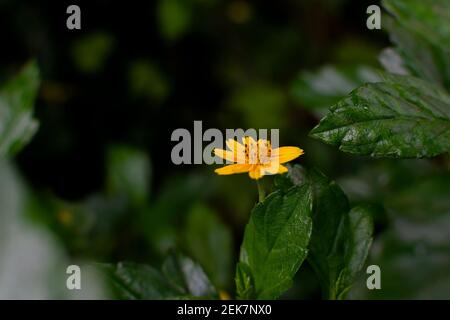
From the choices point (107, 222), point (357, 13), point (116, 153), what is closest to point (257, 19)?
point (357, 13)

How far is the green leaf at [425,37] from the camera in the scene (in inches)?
30.3

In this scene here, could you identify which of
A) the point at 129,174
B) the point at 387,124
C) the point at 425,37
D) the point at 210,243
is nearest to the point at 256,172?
the point at 387,124

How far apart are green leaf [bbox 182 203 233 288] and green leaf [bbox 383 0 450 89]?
0.44 metres

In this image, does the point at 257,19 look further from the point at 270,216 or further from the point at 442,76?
the point at 270,216

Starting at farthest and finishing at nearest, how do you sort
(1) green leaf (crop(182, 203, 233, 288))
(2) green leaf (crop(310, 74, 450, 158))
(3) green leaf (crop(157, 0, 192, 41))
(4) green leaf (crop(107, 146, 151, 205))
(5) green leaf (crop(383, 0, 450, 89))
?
1. (3) green leaf (crop(157, 0, 192, 41))
2. (4) green leaf (crop(107, 146, 151, 205))
3. (1) green leaf (crop(182, 203, 233, 288))
4. (5) green leaf (crop(383, 0, 450, 89))
5. (2) green leaf (crop(310, 74, 450, 158))

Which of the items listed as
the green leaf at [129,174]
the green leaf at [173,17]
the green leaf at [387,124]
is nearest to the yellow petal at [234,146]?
the green leaf at [387,124]

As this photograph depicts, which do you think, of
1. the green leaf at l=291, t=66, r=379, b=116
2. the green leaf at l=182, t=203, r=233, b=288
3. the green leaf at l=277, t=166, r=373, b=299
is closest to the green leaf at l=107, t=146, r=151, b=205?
the green leaf at l=182, t=203, r=233, b=288

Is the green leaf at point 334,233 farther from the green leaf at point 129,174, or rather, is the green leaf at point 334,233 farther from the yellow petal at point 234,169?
the green leaf at point 129,174

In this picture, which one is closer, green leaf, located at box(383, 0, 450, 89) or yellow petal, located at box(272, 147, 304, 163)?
yellow petal, located at box(272, 147, 304, 163)

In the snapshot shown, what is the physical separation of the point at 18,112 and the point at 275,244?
401mm

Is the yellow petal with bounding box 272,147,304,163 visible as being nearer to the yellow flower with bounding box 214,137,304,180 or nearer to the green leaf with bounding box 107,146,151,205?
the yellow flower with bounding box 214,137,304,180

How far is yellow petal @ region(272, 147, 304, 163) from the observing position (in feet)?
2.06

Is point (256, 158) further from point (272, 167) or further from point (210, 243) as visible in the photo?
point (210, 243)

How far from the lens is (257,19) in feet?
6.73
